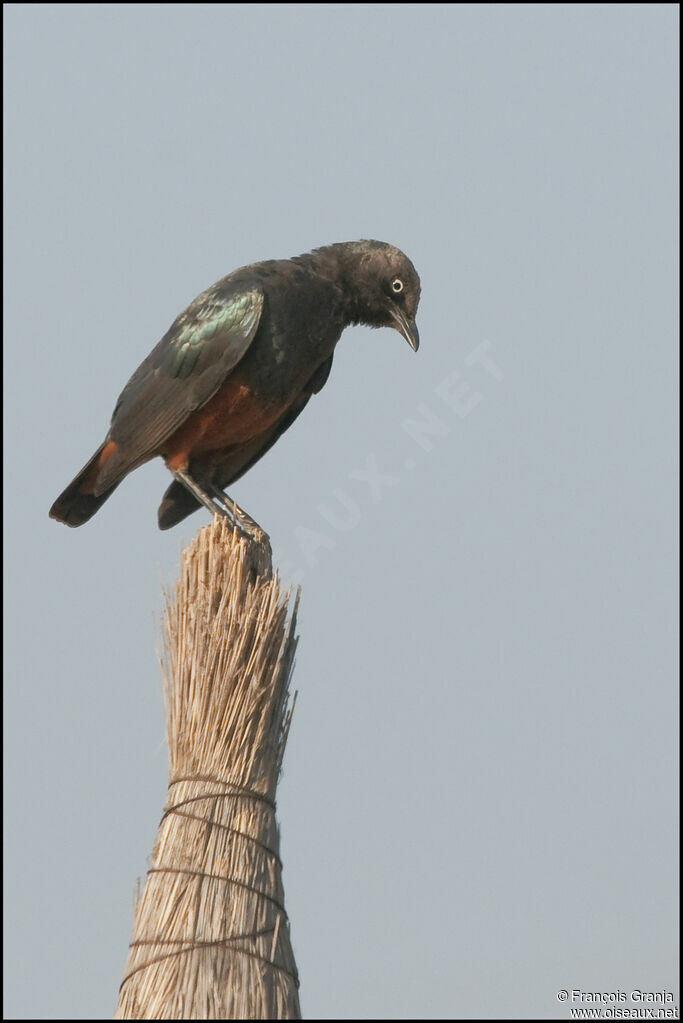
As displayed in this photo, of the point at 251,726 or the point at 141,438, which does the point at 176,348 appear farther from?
the point at 251,726

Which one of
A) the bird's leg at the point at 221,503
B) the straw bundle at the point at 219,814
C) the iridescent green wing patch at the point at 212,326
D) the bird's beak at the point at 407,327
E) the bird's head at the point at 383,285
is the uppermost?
the bird's head at the point at 383,285

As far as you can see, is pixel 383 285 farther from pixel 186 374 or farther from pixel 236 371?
pixel 186 374

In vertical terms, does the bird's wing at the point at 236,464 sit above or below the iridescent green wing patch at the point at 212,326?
below

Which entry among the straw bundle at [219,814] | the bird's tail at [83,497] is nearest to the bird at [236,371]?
the bird's tail at [83,497]

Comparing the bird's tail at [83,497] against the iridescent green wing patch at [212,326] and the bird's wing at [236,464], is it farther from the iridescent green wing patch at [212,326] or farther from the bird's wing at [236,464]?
the iridescent green wing patch at [212,326]

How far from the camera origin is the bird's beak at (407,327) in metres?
6.52

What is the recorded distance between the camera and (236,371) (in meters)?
6.18

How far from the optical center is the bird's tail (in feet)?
20.9

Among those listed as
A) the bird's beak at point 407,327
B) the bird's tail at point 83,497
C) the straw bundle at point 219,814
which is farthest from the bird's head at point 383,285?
the straw bundle at point 219,814

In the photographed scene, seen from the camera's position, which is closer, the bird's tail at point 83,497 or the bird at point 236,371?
the bird at point 236,371

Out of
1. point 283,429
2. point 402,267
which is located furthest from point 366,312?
point 283,429

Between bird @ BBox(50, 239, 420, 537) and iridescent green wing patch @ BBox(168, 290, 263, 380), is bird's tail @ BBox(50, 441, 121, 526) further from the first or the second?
iridescent green wing patch @ BBox(168, 290, 263, 380)

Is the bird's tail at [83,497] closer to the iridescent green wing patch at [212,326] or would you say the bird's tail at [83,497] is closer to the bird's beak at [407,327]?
the iridescent green wing patch at [212,326]

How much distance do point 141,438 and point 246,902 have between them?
8.84 feet
